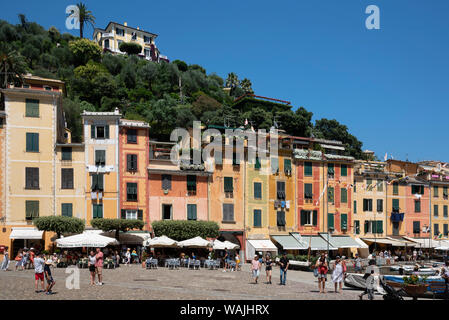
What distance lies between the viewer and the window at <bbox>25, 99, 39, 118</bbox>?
43.8 meters

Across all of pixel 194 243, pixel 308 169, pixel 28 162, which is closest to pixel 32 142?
pixel 28 162

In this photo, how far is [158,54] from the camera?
13875cm

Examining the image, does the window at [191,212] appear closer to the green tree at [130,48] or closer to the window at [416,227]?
the window at [416,227]

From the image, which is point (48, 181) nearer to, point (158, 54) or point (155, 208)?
point (155, 208)

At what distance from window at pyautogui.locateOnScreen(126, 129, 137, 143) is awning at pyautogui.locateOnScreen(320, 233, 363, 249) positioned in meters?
21.1

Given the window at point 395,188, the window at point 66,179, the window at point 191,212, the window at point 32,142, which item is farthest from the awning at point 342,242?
the window at point 32,142

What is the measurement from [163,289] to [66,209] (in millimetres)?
22835

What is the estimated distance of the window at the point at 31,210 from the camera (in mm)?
42656

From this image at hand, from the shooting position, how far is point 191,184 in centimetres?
4812

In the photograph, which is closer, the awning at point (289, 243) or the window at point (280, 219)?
the awning at point (289, 243)

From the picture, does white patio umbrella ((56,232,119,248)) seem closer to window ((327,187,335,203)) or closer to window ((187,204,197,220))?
window ((187,204,197,220))

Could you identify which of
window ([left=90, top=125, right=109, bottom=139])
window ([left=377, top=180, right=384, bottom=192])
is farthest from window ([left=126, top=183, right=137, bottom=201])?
window ([left=377, top=180, right=384, bottom=192])

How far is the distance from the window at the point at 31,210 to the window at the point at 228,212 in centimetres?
1629
